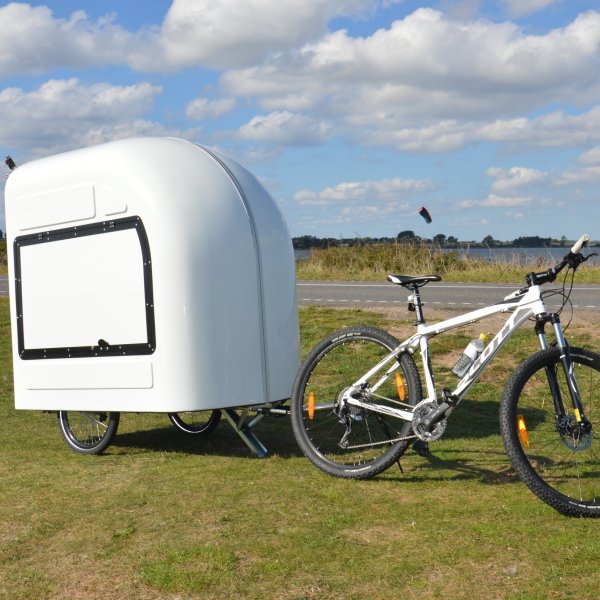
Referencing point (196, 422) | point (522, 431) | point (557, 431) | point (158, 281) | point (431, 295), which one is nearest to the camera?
point (522, 431)

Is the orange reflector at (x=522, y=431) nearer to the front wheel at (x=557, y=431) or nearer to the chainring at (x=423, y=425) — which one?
the front wheel at (x=557, y=431)

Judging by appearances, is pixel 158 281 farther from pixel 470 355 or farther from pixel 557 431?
pixel 557 431

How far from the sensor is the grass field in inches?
157

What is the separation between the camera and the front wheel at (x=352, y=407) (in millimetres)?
5703

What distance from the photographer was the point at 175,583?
4031 mm

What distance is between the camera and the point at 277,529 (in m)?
4.76

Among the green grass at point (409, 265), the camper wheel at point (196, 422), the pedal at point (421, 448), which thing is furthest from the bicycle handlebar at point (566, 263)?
the green grass at point (409, 265)

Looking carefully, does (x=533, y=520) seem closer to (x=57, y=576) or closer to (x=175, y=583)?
(x=175, y=583)

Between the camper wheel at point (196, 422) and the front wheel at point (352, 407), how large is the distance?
1635mm

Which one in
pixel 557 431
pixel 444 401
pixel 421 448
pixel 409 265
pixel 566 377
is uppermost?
pixel 409 265

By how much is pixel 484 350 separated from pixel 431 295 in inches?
540

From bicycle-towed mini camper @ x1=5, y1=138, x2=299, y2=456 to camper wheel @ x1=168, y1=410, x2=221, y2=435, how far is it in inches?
32.0

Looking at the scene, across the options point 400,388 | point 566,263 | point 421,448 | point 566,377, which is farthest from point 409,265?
point 566,377

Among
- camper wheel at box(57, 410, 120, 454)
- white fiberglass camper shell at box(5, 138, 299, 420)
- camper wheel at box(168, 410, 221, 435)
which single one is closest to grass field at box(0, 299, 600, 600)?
camper wheel at box(57, 410, 120, 454)
